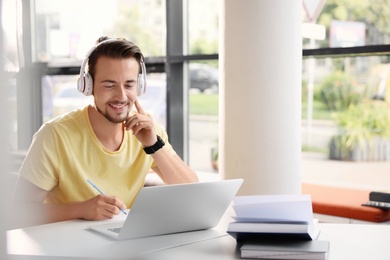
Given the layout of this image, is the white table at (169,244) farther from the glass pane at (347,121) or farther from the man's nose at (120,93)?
the glass pane at (347,121)

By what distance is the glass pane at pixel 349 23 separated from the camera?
353 cm

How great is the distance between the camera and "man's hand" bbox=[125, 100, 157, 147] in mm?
2195

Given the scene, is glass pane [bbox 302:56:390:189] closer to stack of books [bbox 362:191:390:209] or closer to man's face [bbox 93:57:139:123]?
stack of books [bbox 362:191:390:209]

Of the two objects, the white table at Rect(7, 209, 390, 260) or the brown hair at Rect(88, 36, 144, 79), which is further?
the brown hair at Rect(88, 36, 144, 79)

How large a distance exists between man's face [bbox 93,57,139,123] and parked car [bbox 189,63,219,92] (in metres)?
2.03

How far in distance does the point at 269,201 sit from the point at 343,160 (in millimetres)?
2391

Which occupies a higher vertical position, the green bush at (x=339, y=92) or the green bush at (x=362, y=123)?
the green bush at (x=339, y=92)

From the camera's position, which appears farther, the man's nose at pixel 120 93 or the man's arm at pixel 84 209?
the man's nose at pixel 120 93

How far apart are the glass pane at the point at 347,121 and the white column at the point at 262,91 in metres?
0.73

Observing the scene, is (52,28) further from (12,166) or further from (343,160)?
(12,166)

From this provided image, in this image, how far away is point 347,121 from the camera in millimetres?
3729

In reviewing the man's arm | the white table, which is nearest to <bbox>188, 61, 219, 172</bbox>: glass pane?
the man's arm

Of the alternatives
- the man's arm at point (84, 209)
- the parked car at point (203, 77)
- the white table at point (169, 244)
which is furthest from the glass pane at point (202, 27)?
the white table at point (169, 244)

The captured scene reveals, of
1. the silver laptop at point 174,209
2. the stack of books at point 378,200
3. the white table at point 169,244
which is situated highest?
the silver laptop at point 174,209
